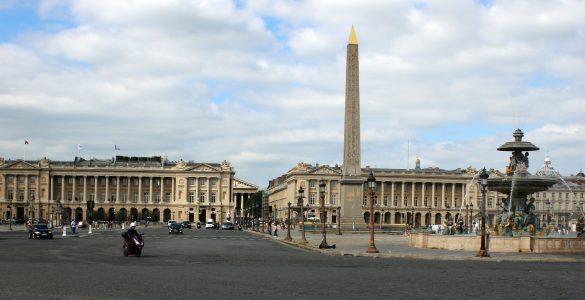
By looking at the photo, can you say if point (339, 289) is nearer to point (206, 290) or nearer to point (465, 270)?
point (206, 290)

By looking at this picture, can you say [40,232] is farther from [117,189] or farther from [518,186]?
[117,189]

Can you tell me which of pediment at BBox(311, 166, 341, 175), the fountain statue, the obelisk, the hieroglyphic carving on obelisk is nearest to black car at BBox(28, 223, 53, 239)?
the obelisk

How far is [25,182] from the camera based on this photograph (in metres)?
192

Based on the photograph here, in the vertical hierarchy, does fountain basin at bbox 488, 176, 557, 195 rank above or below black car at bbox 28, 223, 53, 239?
above

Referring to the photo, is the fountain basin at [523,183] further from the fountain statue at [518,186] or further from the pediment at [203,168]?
the pediment at [203,168]

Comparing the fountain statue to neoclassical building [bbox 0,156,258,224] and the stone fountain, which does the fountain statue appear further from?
neoclassical building [bbox 0,156,258,224]

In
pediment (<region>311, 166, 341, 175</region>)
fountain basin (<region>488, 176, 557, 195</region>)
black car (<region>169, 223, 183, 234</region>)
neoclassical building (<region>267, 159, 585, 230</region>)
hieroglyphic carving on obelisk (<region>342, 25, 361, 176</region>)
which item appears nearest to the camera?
fountain basin (<region>488, 176, 557, 195</region>)

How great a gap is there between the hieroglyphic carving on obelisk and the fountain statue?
2544 cm

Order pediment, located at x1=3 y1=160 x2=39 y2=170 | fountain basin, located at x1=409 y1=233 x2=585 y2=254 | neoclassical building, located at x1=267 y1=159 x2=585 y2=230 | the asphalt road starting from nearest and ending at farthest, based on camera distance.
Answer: the asphalt road → fountain basin, located at x1=409 y1=233 x2=585 y2=254 → neoclassical building, located at x1=267 y1=159 x2=585 y2=230 → pediment, located at x1=3 y1=160 x2=39 y2=170

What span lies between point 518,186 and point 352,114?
2902 cm

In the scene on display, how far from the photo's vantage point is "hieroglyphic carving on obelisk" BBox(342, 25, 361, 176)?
67000mm

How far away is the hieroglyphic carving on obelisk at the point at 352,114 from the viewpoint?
6700 centimetres

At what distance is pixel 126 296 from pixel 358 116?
5318 centimetres

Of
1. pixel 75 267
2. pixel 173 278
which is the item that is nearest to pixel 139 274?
pixel 173 278
